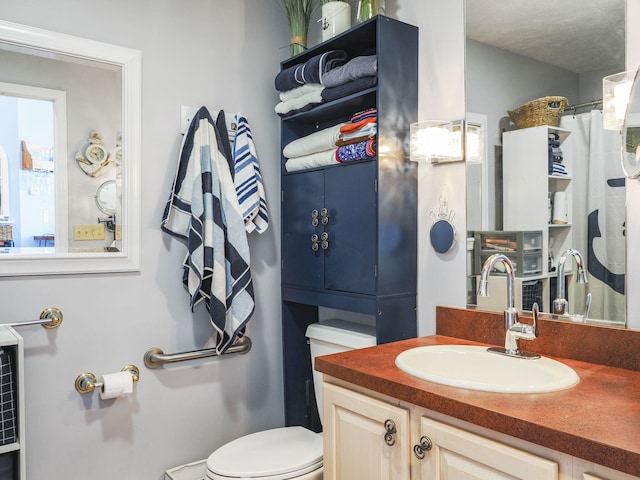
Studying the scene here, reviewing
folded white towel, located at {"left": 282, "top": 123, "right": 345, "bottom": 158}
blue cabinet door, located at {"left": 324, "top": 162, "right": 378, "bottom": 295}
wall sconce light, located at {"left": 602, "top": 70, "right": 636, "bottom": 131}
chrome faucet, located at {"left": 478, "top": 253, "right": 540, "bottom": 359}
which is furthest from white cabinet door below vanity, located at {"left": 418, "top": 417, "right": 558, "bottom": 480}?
folded white towel, located at {"left": 282, "top": 123, "right": 345, "bottom": 158}

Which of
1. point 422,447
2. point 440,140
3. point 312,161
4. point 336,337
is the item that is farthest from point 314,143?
point 422,447

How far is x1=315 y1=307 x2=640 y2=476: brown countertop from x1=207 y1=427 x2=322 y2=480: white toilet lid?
0.45 m

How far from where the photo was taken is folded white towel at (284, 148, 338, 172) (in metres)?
1.99

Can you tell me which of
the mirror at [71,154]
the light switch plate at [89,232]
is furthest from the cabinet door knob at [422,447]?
the light switch plate at [89,232]

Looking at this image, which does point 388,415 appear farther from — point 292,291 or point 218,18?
point 218,18

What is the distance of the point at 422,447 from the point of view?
117 cm

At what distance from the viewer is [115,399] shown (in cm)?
192

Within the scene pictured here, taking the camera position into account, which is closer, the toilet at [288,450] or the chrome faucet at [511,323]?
the chrome faucet at [511,323]

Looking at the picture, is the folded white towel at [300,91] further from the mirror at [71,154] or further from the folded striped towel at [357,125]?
the mirror at [71,154]

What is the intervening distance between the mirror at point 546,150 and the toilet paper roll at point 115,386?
4.17 feet

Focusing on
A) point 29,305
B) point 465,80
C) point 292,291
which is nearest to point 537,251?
point 465,80

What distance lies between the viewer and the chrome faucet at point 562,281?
1.45 meters

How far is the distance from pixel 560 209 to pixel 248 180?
1206 millimetres

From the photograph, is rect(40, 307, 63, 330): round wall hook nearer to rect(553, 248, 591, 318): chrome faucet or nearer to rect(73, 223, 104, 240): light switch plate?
rect(73, 223, 104, 240): light switch plate
